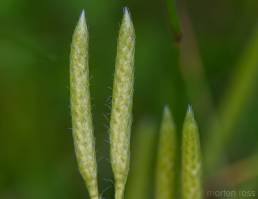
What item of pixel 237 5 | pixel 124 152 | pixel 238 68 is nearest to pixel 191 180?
pixel 124 152

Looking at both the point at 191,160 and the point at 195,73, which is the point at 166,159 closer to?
the point at 191,160

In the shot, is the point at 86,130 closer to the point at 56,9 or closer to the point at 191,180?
the point at 191,180

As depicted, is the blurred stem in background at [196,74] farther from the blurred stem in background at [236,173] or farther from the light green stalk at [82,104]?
the light green stalk at [82,104]

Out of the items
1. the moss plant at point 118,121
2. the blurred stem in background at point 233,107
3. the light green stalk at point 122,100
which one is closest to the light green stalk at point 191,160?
the moss plant at point 118,121

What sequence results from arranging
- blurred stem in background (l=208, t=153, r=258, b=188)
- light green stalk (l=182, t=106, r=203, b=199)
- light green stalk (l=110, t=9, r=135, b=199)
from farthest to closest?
blurred stem in background (l=208, t=153, r=258, b=188)
light green stalk (l=182, t=106, r=203, b=199)
light green stalk (l=110, t=9, r=135, b=199)

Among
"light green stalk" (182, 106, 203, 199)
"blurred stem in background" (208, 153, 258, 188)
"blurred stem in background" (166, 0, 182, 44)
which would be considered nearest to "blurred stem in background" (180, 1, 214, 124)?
"blurred stem in background" (208, 153, 258, 188)

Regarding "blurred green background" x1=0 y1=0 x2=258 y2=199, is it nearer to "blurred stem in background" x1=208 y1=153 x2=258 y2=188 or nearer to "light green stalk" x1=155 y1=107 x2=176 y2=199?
"blurred stem in background" x1=208 y1=153 x2=258 y2=188

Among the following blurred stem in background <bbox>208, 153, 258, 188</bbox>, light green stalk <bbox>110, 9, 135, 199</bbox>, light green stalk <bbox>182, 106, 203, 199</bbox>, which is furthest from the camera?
blurred stem in background <bbox>208, 153, 258, 188</bbox>
